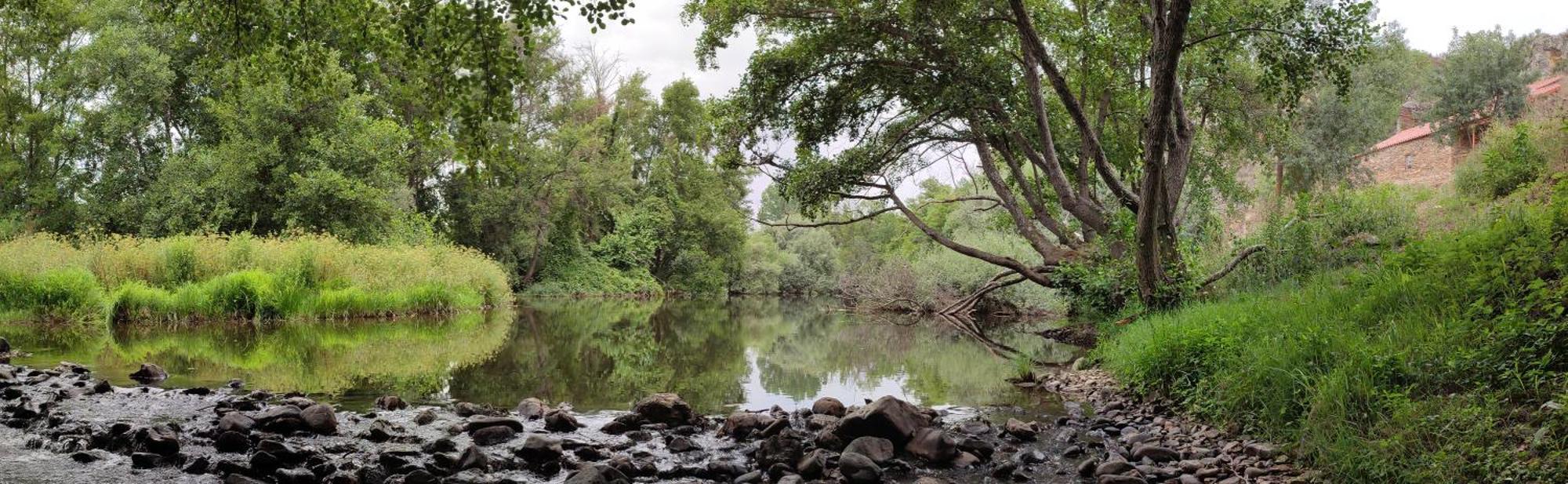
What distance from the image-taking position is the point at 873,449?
5.71 m

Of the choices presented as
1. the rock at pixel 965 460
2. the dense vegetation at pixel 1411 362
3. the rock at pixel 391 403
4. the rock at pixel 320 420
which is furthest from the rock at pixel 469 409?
the dense vegetation at pixel 1411 362

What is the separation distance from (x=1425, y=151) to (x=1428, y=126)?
225cm

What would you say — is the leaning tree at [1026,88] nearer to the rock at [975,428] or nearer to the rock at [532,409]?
the rock at [975,428]

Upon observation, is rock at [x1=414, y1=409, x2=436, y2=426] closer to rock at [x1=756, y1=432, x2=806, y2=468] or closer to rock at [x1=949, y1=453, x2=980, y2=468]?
rock at [x1=756, y1=432, x2=806, y2=468]

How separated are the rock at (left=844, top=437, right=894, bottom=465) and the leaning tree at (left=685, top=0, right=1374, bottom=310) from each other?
21.3ft

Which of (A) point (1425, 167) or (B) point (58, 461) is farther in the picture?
(A) point (1425, 167)

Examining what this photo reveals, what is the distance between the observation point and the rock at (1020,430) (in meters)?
6.66

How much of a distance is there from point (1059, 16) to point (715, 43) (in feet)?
20.7

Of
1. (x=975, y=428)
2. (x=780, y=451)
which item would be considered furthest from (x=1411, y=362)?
(x=780, y=451)

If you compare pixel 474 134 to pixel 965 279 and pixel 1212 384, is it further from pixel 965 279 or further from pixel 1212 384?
pixel 965 279

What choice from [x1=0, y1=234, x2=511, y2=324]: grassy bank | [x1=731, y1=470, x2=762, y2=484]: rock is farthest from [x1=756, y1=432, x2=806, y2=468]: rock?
[x1=0, y1=234, x2=511, y2=324]: grassy bank

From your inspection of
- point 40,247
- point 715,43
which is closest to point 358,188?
point 40,247

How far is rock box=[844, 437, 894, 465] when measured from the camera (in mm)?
5637

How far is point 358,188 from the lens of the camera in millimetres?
26891
